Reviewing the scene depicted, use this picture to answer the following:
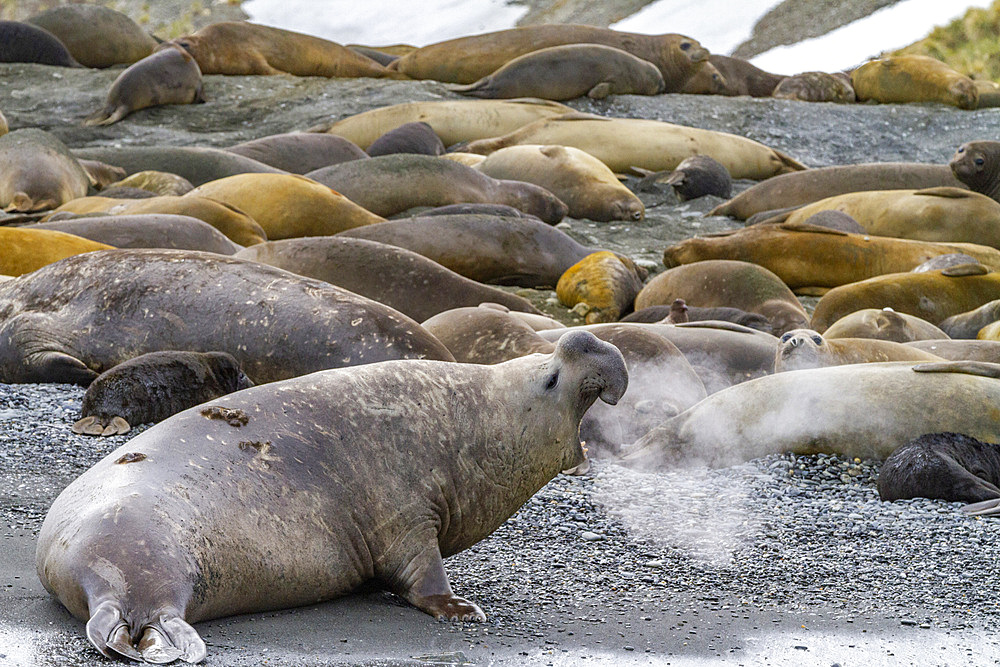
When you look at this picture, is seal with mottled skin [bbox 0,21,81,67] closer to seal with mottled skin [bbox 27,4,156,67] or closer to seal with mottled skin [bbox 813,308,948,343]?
seal with mottled skin [bbox 27,4,156,67]

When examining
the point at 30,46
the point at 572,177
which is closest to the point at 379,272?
the point at 572,177

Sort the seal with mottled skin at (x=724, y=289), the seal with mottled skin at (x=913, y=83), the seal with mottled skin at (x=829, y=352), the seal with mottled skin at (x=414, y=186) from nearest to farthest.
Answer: the seal with mottled skin at (x=829, y=352)
the seal with mottled skin at (x=724, y=289)
the seal with mottled skin at (x=414, y=186)
the seal with mottled skin at (x=913, y=83)

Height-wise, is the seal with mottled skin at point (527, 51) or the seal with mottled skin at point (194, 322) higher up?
the seal with mottled skin at point (527, 51)

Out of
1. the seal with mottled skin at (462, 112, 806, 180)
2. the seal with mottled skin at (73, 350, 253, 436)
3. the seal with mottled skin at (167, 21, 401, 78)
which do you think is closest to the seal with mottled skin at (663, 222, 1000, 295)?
the seal with mottled skin at (462, 112, 806, 180)

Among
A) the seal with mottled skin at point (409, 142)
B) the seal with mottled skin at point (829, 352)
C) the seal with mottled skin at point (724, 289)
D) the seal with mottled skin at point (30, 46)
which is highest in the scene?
the seal with mottled skin at point (30, 46)

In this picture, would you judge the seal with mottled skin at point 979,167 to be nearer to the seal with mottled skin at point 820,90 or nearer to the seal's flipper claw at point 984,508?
the seal with mottled skin at point 820,90

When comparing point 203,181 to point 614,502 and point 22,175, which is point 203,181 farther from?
point 614,502

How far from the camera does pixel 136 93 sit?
1411cm

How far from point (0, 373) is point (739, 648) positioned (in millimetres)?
3490

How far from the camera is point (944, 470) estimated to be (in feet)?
12.7

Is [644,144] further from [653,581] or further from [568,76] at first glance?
[653,581]

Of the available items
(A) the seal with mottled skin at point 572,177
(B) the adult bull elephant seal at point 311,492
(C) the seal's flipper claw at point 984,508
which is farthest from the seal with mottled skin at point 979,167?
(B) the adult bull elephant seal at point 311,492

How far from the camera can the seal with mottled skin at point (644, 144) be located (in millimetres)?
12414

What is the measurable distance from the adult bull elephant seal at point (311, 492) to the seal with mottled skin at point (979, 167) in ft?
29.8
